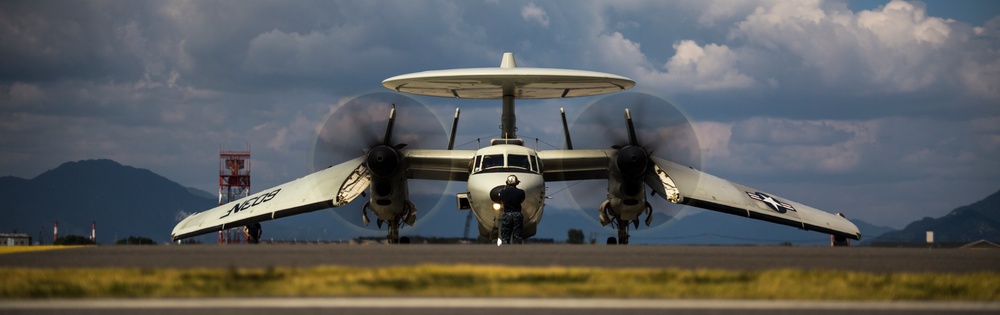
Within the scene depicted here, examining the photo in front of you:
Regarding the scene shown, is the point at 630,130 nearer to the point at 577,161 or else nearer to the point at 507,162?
the point at 577,161

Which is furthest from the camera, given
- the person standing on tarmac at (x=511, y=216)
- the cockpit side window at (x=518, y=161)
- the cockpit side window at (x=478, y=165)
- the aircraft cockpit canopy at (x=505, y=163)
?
the cockpit side window at (x=478, y=165)

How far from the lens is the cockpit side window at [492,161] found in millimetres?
33781

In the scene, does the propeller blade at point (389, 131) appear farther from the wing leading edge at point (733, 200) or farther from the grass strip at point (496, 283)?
the grass strip at point (496, 283)

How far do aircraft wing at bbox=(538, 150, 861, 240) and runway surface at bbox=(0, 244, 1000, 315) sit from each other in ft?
41.6

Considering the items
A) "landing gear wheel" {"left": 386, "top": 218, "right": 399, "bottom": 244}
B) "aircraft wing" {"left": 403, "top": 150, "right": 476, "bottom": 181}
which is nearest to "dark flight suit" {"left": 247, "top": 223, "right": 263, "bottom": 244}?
"landing gear wheel" {"left": 386, "top": 218, "right": 399, "bottom": 244}

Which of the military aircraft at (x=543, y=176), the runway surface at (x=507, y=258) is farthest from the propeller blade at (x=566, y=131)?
the runway surface at (x=507, y=258)

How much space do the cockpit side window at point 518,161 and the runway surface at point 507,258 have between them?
33.2 feet

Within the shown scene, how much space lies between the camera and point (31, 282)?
50.2 ft

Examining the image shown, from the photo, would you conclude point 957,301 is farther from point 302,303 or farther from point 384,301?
point 302,303

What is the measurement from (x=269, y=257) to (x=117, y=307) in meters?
7.17

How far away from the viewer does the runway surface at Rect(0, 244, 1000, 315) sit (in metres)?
12.5

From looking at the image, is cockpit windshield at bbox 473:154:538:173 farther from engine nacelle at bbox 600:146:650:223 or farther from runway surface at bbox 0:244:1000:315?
runway surface at bbox 0:244:1000:315

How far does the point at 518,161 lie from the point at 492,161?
2.34ft

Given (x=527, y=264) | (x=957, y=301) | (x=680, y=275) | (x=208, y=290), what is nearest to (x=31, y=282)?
(x=208, y=290)
